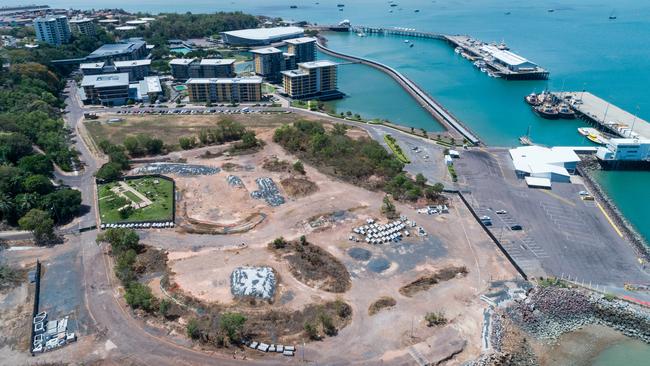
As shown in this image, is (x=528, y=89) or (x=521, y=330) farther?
(x=528, y=89)

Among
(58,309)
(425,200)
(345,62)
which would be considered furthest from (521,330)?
(345,62)

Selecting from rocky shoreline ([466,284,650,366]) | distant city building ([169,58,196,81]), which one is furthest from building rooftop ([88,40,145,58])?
rocky shoreline ([466,284,650,366])

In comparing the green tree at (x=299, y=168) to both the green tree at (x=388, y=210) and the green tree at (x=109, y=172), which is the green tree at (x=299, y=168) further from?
the green tree at (x=109, y=172)

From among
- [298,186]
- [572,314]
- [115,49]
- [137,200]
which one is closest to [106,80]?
[115,49]

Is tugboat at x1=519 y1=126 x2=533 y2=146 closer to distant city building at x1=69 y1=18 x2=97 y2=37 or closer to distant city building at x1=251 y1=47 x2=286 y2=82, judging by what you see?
distant city building at x1=251 y1=47 x2=286 y2=82

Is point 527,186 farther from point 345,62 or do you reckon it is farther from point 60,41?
point 60,41
